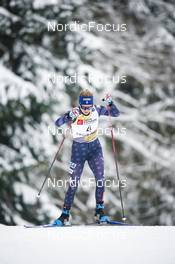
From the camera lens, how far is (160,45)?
9.61m

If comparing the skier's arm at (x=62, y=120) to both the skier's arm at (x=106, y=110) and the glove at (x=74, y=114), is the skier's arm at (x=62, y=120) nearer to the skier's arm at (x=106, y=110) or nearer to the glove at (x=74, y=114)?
the glove at (x=74, y=114)

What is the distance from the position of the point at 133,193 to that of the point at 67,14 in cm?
286

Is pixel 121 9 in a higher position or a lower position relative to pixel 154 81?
higher

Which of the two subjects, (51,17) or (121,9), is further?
(121,9)

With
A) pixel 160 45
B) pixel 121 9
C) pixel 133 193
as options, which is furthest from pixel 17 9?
pixel 133 193

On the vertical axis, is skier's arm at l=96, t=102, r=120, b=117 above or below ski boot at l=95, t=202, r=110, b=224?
above

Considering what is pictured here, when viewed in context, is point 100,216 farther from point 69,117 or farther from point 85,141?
point 69,117

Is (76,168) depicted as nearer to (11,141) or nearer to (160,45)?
(11,141)
